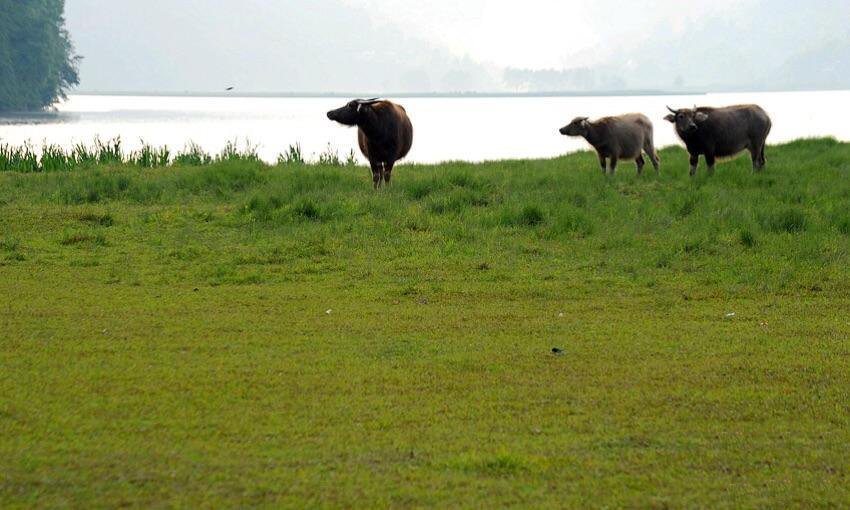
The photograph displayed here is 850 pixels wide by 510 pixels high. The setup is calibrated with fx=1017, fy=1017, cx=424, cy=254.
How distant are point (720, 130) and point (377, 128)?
5760mm

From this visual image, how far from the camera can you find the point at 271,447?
5348 millimetres

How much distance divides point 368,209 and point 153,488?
9223mm

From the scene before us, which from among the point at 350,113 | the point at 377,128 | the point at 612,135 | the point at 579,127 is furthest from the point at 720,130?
the point at 350,113

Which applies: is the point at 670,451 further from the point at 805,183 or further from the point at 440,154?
the point at 440,154

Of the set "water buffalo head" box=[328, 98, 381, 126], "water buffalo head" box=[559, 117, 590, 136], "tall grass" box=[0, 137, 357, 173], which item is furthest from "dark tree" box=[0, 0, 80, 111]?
"water buffalo head" box=[559, 117, 590, 136]

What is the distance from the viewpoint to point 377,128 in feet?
54.6

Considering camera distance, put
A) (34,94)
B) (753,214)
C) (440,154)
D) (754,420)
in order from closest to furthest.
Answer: (754,420) → (753,214) → (440,154) → (34,94)

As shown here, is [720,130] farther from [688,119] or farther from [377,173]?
[377,173]

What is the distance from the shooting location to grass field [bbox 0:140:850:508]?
498 cm

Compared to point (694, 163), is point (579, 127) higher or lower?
higher

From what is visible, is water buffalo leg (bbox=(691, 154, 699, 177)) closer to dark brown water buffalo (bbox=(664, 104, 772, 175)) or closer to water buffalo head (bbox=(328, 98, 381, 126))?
dark brown water buffalo (bbox=(664, 104, 772, 175))

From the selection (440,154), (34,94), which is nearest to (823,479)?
(440,154)

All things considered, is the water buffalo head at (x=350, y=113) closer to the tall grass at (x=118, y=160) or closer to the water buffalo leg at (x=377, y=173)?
the water buffalo leg at (x=377, y=173)

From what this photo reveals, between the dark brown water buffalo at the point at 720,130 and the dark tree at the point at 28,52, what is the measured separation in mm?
58255
